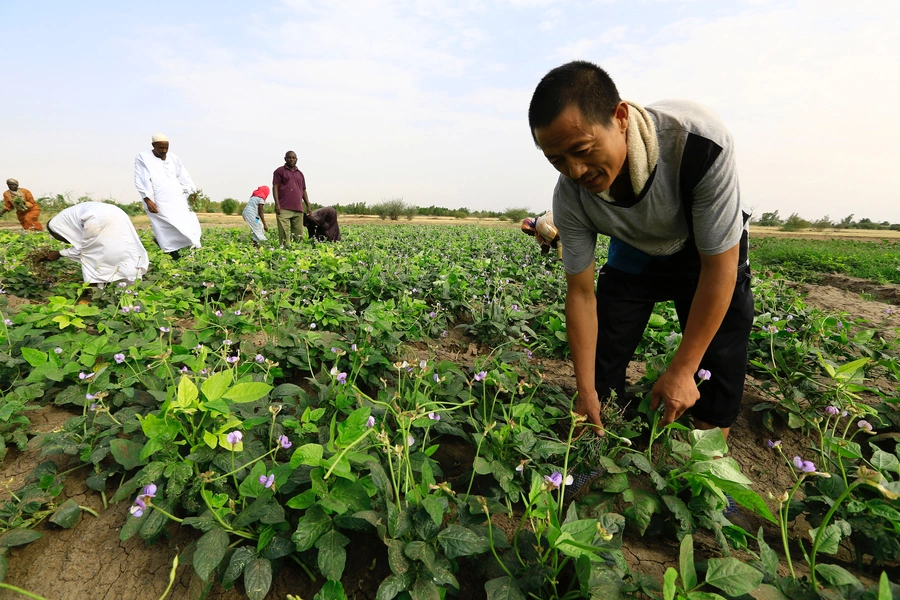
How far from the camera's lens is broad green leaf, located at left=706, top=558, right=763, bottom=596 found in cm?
94

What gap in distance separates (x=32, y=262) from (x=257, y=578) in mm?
5150

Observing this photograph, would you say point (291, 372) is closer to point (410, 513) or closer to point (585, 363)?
point (410, 513)

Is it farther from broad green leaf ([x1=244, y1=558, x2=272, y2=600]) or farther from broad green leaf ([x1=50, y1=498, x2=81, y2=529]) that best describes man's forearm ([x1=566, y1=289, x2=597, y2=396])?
broad green leaf ([x1=50, y1=498, x2=81, y2=529])

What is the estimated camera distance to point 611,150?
4.51 feet

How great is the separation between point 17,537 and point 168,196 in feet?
18.3

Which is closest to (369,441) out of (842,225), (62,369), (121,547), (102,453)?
(121,547)

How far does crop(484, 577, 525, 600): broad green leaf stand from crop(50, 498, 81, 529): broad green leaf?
1392 millimetres

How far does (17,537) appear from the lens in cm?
124

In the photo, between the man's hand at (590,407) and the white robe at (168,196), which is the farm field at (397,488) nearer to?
the man's hand at (590,407)

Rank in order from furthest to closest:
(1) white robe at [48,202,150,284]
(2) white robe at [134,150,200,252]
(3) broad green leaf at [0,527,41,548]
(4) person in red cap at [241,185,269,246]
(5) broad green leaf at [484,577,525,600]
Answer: (4) person in red cap at [241,185,269,246] < (2) white robe at [134,150,200,252] < (1) white robe at [48,202,150,284] < (3) broad green leaf at [0,527,41,548] < (5) broad green leaf at [484,577,525,600]

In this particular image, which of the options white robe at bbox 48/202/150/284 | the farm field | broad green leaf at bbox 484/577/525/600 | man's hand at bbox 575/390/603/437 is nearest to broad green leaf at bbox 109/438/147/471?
the farm field

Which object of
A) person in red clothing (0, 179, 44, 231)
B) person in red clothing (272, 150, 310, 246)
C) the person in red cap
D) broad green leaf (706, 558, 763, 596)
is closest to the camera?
broad green leaf (706, 558, 763, 596)

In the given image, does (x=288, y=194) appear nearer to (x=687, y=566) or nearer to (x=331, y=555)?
(x=331, y=555)

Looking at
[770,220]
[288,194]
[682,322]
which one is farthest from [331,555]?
[770,220]
